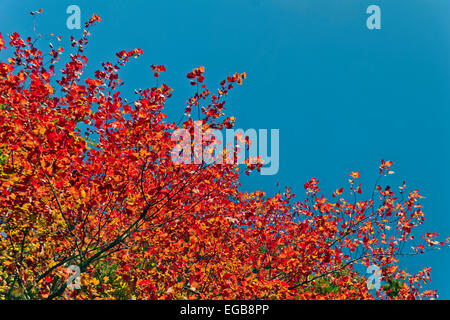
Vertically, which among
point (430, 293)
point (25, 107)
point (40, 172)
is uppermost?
point (25, 107)

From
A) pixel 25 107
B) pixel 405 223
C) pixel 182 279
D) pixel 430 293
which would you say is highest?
pixel 25 107

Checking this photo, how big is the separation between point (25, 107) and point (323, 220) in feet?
25.5

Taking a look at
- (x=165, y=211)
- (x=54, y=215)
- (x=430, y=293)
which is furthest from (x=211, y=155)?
(x=430, y=293)

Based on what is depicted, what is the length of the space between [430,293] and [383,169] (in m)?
5.56

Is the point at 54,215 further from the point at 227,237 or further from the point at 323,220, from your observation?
the point at 323,220

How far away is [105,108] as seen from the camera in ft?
19.4

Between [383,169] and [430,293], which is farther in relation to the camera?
[430,293]

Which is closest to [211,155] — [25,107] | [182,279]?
[25,107]

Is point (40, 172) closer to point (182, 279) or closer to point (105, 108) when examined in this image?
point (105, 108)

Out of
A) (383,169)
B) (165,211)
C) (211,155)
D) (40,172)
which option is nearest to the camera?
(40,172)

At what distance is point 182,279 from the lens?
25.9 feet
